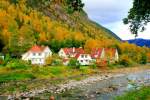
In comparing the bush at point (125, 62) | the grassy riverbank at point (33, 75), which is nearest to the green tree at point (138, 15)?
the grassy riverbank at point (33, 75)

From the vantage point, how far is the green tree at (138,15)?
763 inches

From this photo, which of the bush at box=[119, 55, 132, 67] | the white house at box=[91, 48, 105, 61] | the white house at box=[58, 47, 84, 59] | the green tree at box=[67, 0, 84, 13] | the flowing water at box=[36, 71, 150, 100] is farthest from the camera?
the bush at box=[119, 55, 132, 67]

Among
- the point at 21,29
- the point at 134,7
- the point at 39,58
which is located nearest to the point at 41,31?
the point at 21,29

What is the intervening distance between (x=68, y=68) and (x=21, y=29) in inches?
2069

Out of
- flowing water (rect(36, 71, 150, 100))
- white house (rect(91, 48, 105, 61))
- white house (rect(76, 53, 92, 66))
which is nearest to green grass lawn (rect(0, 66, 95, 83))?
flowing water (rect(36, 71, 150, 100))

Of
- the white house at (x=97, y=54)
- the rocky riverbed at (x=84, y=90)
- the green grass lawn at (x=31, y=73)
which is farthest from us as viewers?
the white house at (x=97, y=54)

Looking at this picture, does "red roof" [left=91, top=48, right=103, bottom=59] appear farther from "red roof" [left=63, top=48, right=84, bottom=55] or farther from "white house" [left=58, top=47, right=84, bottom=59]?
"white house" [left=58, top=47, right=84, bottom=59]

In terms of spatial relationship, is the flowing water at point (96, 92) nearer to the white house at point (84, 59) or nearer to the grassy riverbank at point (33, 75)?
the grassy riverbank at point (33, 75)

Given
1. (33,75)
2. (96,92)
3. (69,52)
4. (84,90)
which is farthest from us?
(69,52)

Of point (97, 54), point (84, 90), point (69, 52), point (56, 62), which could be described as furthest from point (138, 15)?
point (97, 54)

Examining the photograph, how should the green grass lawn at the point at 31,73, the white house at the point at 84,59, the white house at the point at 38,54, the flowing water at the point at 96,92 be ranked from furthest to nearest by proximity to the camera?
the white house at the point at 84,59 → the white house at the point at 38,54 → the green grass lawn at the point at 31,73 → the flowing water at the point at 96,92

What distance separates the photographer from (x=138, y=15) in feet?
70.5

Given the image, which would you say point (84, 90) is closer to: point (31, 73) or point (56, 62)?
point (31, 73)

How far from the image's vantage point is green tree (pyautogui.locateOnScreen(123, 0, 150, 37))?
63.6ft
